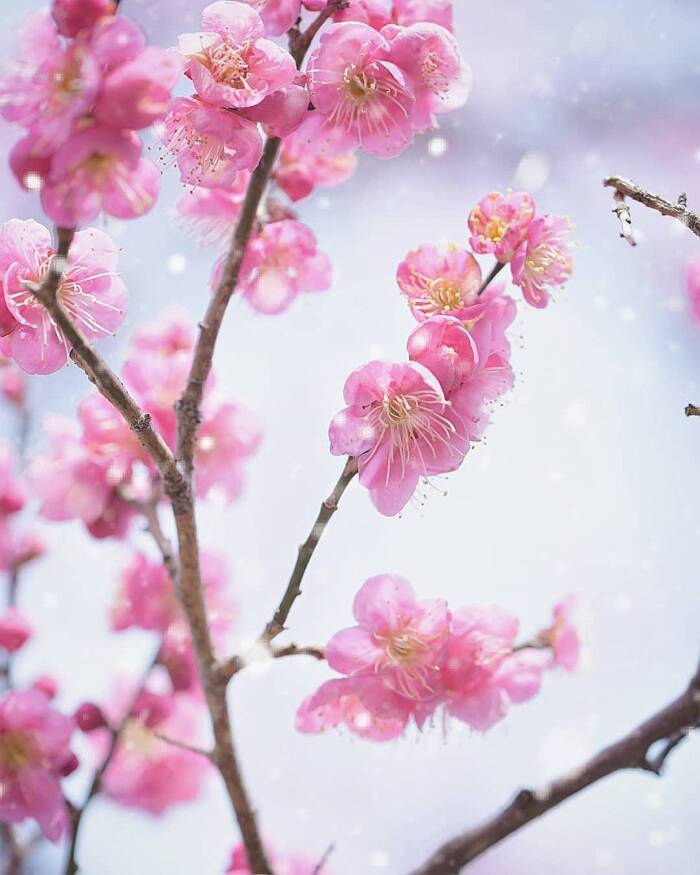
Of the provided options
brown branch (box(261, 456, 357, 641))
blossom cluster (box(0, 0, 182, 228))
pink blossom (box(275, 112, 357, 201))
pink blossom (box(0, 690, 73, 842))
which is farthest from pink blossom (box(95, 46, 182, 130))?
pink blossom (box(0, 690, 73, 842))

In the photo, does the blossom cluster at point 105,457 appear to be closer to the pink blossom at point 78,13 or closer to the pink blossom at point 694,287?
the pink blossom at point 78,13

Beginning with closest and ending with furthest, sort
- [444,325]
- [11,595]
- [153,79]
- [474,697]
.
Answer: [153,79] → [444,325] → [474,697] → [11,595]

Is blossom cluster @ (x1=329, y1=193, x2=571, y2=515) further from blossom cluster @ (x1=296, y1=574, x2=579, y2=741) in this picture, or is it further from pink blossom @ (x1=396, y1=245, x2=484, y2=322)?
blossom cluster @ (x1=296, y1=574, x2=579, y2=741)

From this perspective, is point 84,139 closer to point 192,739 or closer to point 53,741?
point 53,741

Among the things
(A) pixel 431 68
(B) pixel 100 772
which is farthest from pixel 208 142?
(B) pixel 100 772

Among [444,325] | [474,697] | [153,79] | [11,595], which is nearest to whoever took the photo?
[153,79]

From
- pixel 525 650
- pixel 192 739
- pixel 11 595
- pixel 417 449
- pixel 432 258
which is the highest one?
pixel 432 258

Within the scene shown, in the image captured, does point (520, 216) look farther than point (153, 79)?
Yes

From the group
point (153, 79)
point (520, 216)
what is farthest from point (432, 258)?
point (153, 79)

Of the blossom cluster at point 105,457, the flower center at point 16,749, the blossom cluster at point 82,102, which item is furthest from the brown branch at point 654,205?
the flower center at point 16,749

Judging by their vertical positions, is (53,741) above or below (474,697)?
below
